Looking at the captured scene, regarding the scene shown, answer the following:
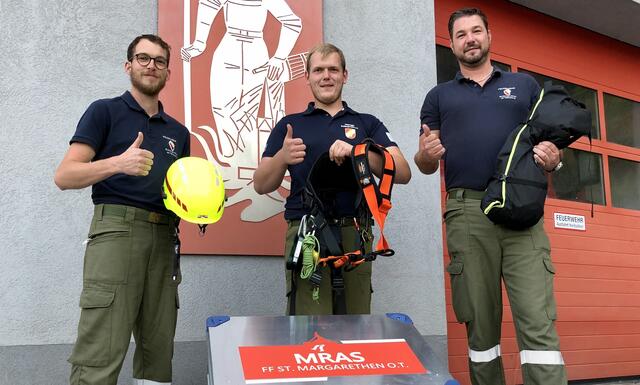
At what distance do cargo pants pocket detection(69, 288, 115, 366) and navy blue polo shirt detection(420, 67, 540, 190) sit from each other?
→ 1.84m

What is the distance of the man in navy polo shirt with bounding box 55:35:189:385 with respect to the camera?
8.49ft

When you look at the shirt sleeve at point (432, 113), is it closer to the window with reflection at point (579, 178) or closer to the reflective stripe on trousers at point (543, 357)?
the reflective stripe on trousers at point (543, 357)

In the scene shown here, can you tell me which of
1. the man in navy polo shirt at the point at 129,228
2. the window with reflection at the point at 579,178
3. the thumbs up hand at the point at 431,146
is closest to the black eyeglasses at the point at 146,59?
the man in navy polo shirt at the point at 129,228

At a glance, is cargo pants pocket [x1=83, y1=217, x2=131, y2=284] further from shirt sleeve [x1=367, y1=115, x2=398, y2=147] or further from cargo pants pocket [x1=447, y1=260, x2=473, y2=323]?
cargo pants pocket [x1=447, y1=260, x2=473, y2=323]

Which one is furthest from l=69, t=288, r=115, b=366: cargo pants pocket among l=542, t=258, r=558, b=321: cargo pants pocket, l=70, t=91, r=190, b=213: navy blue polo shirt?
l=542, t=258, r=558, b=321: cargo pants pocket

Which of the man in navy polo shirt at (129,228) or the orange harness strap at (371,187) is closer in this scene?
the man in navy polo shirt at (129,228)

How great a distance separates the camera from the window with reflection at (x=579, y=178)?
19.9 ft

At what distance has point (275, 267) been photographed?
406 centimetres

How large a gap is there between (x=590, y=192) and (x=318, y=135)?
167 inches

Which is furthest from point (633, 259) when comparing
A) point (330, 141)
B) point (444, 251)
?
point (330, 141)

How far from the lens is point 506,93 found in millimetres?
3137

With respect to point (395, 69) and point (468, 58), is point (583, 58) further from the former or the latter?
point (468, 58)

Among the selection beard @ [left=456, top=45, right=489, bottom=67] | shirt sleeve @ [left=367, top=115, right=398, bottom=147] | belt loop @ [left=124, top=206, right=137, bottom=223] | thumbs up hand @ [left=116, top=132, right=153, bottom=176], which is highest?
beard @ [left=456, top=45, right=489, bottom=67]

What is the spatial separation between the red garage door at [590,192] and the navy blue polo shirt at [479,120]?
2.21m
